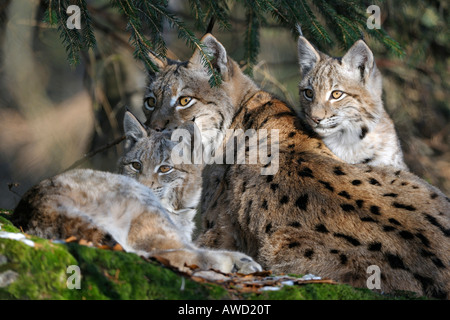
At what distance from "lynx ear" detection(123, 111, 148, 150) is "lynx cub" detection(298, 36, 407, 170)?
1744 millimetres

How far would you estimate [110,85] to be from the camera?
10836 millimetres

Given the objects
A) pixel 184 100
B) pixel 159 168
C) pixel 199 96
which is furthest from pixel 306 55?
pixel 159 168

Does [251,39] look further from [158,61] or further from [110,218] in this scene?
[110,218]

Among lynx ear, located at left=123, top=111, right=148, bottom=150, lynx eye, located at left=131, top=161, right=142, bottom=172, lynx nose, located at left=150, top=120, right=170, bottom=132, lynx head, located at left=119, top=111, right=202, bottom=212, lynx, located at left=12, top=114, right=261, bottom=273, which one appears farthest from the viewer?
lynx nose, located at left=150, top=120, right=170, bottom=132

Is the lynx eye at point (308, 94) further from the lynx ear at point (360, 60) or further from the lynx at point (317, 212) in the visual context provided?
the lynx ear at point (360, 60)

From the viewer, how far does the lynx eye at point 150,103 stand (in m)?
6.53

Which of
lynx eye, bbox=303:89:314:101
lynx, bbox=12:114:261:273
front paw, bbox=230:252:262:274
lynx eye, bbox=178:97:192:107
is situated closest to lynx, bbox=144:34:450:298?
lynx eye, bbox=178:97:192:107

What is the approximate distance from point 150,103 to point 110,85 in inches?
178

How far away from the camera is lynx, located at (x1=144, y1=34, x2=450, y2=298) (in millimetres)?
4289

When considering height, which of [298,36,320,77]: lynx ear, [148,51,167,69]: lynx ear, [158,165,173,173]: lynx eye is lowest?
[158,165,173,173]: lynx eye

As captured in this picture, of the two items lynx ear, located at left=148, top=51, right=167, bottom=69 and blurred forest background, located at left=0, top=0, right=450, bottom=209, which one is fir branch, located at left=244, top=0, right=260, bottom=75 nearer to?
lynx ear, located at left=148, top=51, right=167, bottom=69

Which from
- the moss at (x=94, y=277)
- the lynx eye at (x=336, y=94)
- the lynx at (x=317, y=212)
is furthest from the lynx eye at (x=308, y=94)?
the moss at (x=94, y=277)

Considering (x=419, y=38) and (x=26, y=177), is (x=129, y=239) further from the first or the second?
(x=419, y=38)

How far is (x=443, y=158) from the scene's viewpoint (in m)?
11.9
